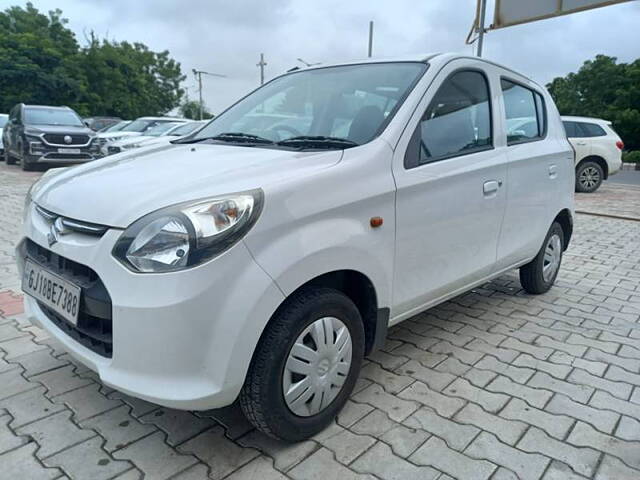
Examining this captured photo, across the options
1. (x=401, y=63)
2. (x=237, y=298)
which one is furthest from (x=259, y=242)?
(x=401, y=63)

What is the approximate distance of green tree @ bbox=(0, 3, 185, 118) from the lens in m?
32.0

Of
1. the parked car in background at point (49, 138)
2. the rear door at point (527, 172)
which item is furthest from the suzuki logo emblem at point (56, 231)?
the parked car in background at point (49, 138)

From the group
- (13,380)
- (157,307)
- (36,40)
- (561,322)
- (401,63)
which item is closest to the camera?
(157,307)

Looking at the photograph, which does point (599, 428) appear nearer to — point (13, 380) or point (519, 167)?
point (519, 167)

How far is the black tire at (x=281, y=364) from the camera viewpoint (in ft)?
6.10

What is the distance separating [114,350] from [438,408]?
5.05 ft

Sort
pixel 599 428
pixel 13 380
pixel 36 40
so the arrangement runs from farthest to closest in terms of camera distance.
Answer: pixel 36 40 < pixel 13 380 < pixel 599 428

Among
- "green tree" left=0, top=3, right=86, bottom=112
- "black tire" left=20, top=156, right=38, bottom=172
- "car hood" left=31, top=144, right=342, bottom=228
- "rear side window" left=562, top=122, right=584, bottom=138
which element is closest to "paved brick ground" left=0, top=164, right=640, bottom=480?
"car hood" left=31, top=144, right=342, bottom=228

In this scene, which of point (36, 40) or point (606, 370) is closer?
point (606, 370)

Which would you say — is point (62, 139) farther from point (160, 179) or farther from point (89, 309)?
point (89, 309)

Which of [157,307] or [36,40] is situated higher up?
[36,40]

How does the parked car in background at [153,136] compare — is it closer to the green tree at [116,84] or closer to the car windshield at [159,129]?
the car windshield at [159,129]

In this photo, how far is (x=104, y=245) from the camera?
1.79 meters

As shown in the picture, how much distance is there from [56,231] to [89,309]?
422mm
